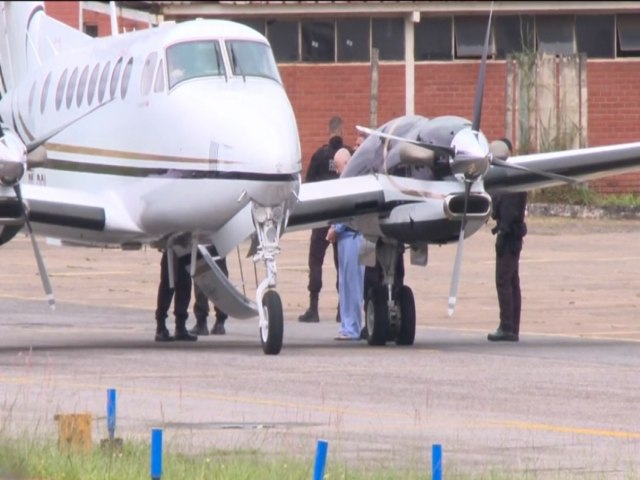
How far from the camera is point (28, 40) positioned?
22.0m

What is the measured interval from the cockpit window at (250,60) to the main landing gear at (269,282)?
146 cm

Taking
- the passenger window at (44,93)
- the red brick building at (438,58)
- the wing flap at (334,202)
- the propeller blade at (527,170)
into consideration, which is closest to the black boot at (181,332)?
the wing flap at (334,202)

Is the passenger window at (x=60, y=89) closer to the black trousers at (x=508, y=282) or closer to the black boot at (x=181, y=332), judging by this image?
the black boot at (x=181, y=332)

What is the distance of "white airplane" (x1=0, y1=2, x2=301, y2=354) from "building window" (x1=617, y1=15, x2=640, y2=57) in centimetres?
2368

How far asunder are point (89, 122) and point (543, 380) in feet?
20.7

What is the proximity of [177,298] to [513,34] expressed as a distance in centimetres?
2391

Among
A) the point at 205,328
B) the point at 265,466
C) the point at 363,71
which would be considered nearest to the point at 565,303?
the point at 205,328

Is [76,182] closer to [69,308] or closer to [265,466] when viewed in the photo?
[69,308]

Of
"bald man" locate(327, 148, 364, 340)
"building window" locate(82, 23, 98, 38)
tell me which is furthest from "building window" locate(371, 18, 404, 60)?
"bald man" locate(327, 148, 364, 340)

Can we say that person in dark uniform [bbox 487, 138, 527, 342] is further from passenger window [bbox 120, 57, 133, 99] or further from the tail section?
the tail section

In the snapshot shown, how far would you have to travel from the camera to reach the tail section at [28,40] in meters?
21.6

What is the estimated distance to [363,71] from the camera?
40750mm

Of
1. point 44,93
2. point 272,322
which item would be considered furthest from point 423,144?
point 44,93

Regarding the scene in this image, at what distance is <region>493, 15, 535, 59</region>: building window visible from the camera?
4088cm
